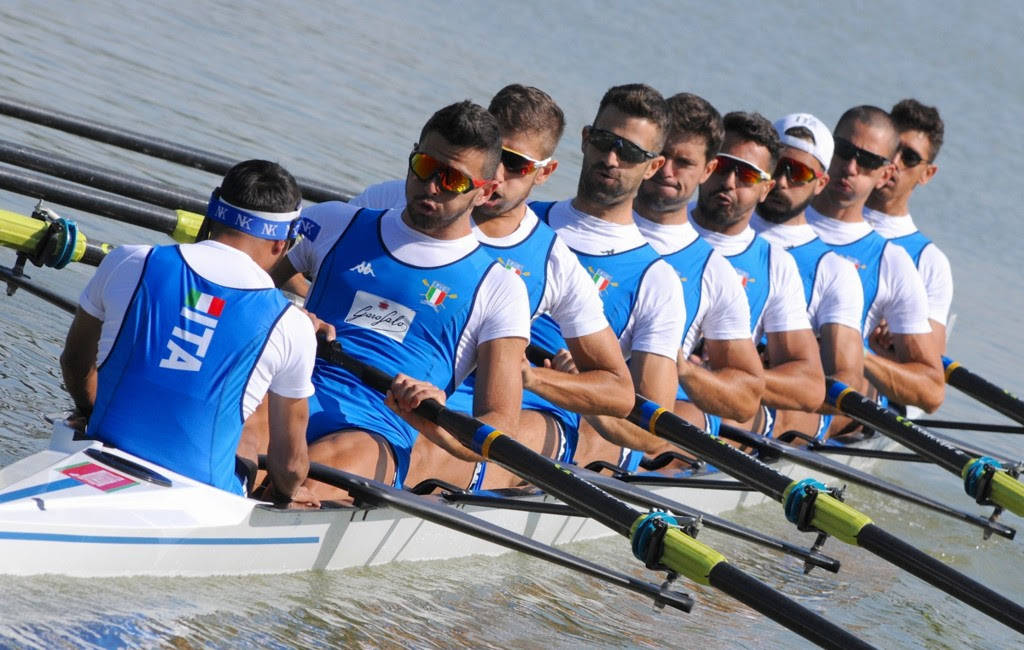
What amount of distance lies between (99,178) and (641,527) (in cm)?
347

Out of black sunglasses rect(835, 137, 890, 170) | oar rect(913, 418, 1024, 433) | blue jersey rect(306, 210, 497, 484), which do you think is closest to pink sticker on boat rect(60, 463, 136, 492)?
blue jersey rect(306, 210, 497, 484)

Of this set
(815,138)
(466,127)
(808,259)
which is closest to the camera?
(466,127)

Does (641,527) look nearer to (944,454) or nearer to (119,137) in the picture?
(944,454)

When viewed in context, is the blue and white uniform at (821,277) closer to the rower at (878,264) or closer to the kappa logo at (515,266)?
the rower at (878,264)

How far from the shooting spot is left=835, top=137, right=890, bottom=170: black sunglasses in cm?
794

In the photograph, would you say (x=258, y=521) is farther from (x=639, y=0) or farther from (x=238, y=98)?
(x=639, y=0)

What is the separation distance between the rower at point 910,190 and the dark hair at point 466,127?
13.8 ft

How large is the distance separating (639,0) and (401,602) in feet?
62.4

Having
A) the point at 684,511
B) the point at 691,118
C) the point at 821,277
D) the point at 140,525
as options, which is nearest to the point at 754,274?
the point at 821,277

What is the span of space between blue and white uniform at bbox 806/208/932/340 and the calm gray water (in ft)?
3.67

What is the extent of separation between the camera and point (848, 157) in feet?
26.2

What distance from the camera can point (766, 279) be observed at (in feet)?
22.8

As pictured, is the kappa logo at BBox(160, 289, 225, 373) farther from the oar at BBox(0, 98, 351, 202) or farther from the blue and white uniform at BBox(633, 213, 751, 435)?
the oar at BBox(0, 98, 351, 202)

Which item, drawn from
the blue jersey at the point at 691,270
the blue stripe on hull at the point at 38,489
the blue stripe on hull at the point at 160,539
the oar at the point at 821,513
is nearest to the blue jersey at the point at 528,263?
the oar at the point at 821,513
